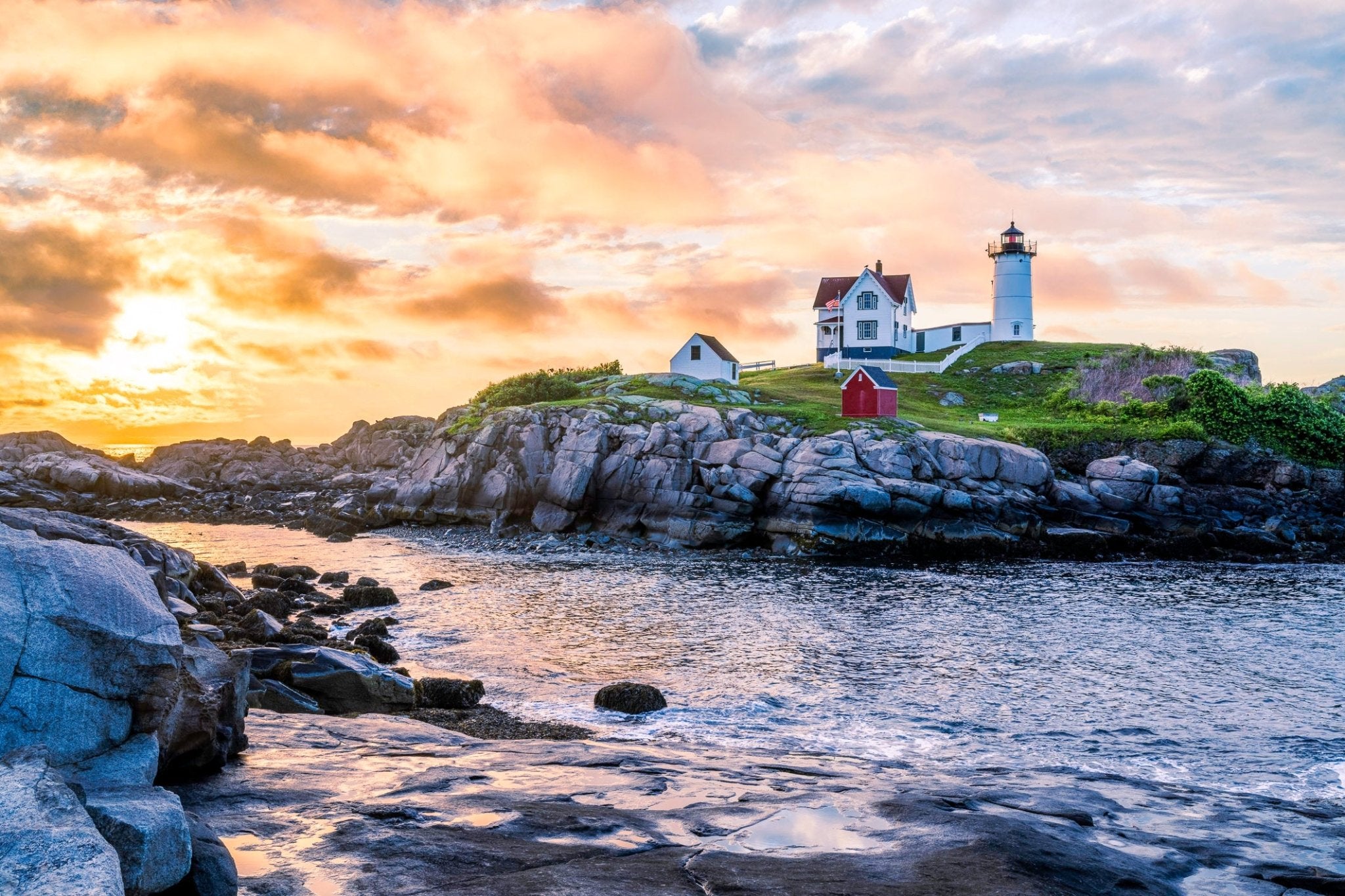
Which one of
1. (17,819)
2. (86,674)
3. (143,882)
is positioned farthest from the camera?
(86,674)

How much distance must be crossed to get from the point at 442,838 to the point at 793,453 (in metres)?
39.9

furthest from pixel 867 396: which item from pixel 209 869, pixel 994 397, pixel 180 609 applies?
pixel 209 869

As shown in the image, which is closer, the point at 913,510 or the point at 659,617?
the point at 659,617

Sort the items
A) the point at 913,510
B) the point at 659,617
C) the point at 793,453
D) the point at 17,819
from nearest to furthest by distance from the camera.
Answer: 1. the point at 17,819
2. the point at 659,617
3. the point at 913,510
4. the point at 793,453

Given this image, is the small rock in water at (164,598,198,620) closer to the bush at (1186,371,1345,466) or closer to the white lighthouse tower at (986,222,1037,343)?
the bush at (1186,371,1345,466)

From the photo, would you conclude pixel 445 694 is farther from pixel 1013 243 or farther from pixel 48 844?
pixel 1013 243

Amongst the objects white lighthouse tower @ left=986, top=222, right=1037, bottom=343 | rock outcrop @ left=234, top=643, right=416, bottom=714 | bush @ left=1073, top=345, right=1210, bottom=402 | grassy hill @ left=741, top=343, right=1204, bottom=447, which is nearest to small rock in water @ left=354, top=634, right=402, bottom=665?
rock outcrop @ left=234, top=643, right=416, bottom=714

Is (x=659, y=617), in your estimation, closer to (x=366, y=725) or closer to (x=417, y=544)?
(x=366, y=725)

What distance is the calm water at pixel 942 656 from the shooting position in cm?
1554

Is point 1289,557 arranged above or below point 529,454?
below

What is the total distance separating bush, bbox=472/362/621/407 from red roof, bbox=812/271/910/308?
95.2 ft

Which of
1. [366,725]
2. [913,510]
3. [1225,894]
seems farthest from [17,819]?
[913,510]

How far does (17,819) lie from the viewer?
5.70 m

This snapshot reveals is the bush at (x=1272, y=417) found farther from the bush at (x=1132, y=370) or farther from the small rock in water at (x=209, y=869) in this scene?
the small rock in water at (x=209, y=869)
